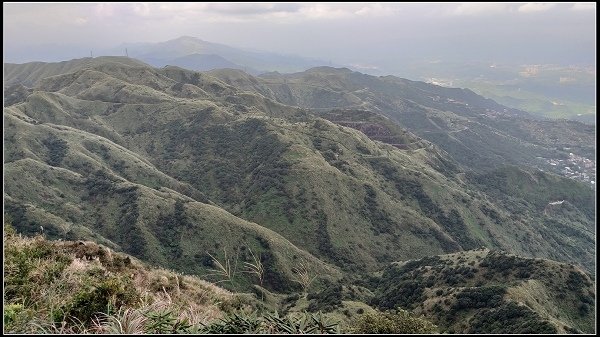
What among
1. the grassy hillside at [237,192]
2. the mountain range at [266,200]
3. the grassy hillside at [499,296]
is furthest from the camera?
the grassy hillside at [237,192]

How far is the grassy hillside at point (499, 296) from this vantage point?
43428 millimetres

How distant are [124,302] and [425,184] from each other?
15106cm

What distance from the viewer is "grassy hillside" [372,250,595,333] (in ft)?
142

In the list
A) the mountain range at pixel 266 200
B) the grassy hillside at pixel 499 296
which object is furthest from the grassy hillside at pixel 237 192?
the grassy hillside at pixel 499 296

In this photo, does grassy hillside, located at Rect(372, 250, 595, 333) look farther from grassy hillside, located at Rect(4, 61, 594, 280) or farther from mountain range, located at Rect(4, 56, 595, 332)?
grassy hillside, located at Rect(4, 61, 594, 280)

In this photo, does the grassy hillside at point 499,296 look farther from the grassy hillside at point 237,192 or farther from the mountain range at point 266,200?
the grassy hillside at point 237,192

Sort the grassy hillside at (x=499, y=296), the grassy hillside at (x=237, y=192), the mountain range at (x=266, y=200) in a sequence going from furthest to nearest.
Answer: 1. the grassy hillside at (x=237, y=192)
2. the mountain range at (x=266, y=200)
3. the grassy hillside at (x=499, y=296)

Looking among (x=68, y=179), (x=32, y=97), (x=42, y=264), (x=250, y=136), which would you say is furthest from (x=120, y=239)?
(x=32, y=97)

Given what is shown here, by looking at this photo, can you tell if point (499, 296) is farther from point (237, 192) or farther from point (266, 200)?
point (237, 192)

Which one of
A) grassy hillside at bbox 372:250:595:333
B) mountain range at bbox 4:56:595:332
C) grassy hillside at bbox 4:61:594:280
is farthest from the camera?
grassy hillside at bbox 4:61:594:280

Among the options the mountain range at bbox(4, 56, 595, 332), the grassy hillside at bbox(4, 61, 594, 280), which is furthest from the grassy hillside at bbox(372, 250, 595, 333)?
the grassy hillside at bbox(4, 61, 594, 280)

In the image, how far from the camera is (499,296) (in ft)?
160

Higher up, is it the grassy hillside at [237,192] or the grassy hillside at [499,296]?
the grassy hillside at [499,296]

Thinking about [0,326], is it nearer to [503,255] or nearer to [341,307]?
[341,307]
